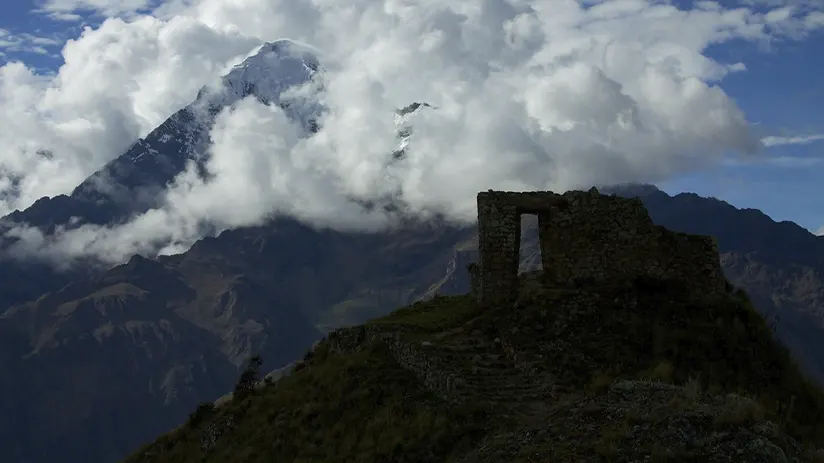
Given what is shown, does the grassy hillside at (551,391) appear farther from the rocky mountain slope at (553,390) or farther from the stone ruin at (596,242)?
the stone ruin at (596,242)

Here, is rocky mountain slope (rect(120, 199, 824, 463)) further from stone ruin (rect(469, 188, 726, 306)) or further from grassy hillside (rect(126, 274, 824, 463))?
stone ruin (rect(469, 188, 726, 306))

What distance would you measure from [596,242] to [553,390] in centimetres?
730

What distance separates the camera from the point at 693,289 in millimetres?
28453

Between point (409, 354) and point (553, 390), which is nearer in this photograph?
point (553, 390)

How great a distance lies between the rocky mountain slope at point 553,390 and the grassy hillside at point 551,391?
0.16 ft

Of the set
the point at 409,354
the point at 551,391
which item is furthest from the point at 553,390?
the point at 409,354

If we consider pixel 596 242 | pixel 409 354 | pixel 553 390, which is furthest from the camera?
pixel 596 242

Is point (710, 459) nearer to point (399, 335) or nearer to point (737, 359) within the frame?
point (737, 359)

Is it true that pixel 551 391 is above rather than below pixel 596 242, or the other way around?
below

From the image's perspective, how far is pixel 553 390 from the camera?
22656mm

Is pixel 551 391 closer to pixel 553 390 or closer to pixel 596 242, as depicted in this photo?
pixel 553 390

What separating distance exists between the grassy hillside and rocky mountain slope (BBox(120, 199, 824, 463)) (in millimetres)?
48

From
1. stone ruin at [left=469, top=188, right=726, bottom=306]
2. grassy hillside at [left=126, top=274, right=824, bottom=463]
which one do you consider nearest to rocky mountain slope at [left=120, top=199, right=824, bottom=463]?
grassy hillside at [left=126, top=274, right=824, bottom=463]

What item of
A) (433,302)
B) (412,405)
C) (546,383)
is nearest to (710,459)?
(546,383)
